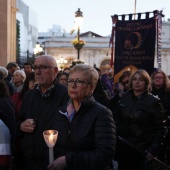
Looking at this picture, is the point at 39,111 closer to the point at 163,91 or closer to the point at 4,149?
the point at 4,149

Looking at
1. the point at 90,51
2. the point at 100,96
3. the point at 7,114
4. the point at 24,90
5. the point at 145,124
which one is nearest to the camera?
the point at 7,114

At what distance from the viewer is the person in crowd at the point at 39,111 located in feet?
12.0

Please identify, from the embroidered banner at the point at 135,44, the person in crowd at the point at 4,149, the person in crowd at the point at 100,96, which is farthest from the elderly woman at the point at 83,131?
the embroidered banner at the point at 135,44

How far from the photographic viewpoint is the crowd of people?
2.88 metres

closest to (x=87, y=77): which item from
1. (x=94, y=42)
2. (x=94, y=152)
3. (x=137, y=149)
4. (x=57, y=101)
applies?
(x=94, y=152)

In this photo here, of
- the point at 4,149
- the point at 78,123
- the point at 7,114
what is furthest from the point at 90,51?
the point at 78,123

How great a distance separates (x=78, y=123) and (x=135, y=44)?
743cm

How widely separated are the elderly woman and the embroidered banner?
6920 millimetres

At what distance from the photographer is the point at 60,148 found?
3025 mm

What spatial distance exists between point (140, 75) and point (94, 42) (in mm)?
55032

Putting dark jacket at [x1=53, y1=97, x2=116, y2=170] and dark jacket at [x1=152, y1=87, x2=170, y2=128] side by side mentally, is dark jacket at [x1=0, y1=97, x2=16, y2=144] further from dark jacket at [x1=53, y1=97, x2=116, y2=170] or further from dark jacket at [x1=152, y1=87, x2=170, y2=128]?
dark jacket at [x1=152, y1=87, x2=170, y2=128]

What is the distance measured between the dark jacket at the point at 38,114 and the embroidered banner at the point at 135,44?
6.22 m

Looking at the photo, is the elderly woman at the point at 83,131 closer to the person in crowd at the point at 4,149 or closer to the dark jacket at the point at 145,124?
the person in crowd at the point at 4,149

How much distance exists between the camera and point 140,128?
4625mm
